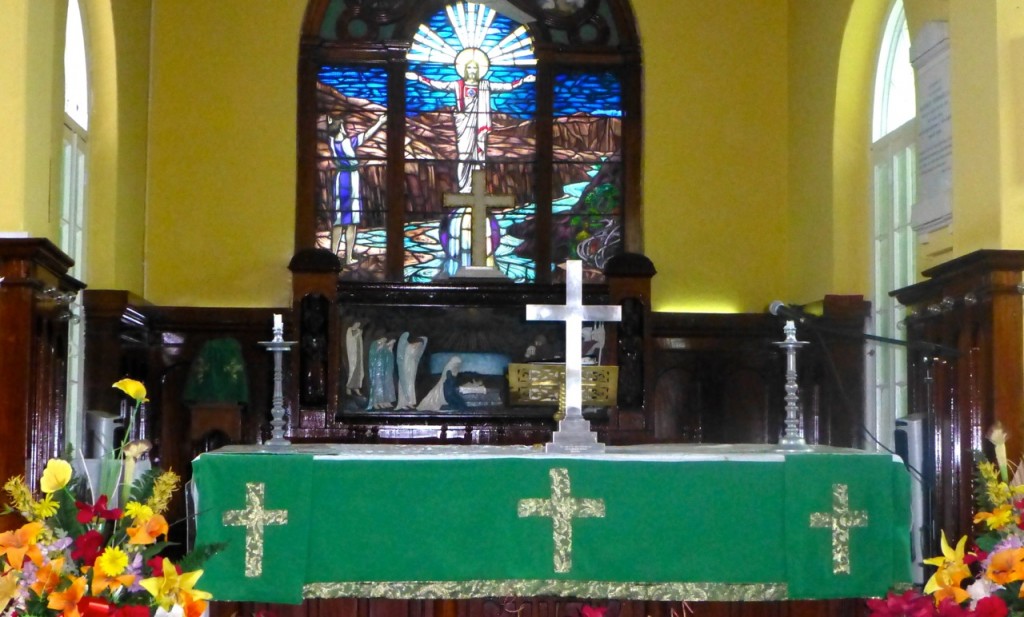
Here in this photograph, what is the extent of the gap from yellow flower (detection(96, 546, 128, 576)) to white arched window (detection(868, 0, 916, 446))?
207 inches

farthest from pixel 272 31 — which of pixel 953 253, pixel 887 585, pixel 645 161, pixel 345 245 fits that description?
pixel 887 585

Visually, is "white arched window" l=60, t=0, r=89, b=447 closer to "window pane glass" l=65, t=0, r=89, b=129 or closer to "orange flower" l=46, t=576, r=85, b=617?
"window pane glass" l=65, t=0, r=89, b=129

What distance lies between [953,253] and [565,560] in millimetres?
2332

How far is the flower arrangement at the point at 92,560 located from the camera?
9.89 feet

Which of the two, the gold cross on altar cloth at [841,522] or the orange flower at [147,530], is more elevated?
the orange flower at [147,530]

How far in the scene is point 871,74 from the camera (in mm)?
7996

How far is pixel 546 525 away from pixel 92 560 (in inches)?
83.8

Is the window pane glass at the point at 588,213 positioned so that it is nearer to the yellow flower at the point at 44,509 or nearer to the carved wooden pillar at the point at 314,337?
the carved wooden pillar at the point at 314,337

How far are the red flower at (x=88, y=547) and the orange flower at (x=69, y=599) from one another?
10 cm

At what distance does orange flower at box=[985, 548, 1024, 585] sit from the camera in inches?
128

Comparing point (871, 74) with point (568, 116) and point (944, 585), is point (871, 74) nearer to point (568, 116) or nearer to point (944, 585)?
point (568, 116)

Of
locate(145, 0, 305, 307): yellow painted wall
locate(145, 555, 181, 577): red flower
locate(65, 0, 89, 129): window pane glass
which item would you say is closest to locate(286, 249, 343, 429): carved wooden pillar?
locate(145, 0, 305, 307): yellow painted wall

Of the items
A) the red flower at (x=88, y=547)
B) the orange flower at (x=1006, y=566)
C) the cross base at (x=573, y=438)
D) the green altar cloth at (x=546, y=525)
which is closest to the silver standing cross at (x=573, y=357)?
the cross base at (x=573, y=438)

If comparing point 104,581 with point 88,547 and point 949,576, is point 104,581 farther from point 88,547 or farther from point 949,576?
point 949,576
